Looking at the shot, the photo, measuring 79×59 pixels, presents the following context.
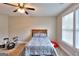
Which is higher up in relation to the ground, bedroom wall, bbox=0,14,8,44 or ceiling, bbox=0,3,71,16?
ceiling, bbox=0,3,71,16

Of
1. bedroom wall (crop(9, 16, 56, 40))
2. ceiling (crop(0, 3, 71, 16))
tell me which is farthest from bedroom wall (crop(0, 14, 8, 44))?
ceiling (crop(0, 3, 71, 16))

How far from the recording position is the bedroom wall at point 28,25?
556cm

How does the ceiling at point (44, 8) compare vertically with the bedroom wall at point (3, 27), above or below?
above

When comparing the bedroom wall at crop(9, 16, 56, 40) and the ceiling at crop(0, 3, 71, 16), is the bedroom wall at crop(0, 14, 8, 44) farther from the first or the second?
the ceiling at crop(0, 3, 71, 16)

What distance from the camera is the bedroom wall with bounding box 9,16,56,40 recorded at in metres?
5.56

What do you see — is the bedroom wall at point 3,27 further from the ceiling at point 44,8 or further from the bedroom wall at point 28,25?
the ceiling at point 44,8

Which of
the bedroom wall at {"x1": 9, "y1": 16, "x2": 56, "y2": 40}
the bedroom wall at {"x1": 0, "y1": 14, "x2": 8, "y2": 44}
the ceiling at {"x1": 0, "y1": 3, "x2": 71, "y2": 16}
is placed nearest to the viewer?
the ceiling at {"x1": 0, "y1": 3, "x2": 71, "y2": 16}

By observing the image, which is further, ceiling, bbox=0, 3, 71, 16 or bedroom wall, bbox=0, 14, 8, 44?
bedroom wall, bbox=0, 14, 8, 44

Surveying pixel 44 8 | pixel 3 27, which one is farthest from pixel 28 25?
pixel 44 8

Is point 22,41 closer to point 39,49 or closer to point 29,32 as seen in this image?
point 29,32

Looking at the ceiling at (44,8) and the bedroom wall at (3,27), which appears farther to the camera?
the bedroom wall at (3,27)

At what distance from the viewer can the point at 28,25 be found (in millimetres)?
5855

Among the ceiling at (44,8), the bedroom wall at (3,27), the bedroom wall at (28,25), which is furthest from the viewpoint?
the bedroom wall at (28,25)

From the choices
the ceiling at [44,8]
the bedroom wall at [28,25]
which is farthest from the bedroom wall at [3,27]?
the ceiling at [44,8]
